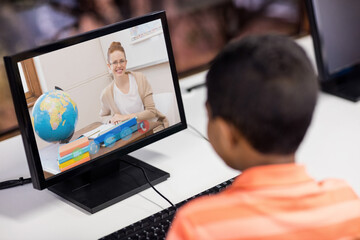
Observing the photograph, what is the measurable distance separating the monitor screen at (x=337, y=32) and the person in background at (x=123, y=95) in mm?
599

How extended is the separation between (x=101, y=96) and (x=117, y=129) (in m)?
0.09

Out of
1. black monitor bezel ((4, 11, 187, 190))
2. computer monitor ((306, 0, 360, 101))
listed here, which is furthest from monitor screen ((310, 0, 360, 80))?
black monitor bezel ((4, 11, 187, 190))

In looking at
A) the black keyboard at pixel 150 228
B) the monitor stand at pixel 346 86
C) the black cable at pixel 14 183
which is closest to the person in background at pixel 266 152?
the black keyboard at pixel 150 228

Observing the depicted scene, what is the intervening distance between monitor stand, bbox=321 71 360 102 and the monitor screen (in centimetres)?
7

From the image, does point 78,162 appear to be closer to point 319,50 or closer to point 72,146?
point 72,146

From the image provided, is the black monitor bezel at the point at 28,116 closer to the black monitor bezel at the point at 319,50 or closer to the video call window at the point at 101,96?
the video call window at the point at 101,96

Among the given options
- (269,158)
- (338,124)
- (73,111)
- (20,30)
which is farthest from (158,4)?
(269,158)

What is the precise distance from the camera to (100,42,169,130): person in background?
127cm

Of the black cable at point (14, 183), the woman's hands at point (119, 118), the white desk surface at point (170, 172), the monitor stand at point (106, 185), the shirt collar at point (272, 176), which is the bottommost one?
the white desk surface at point (170, 172)

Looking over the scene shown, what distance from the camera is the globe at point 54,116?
1190 millimetres

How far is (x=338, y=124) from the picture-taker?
5.05 feet

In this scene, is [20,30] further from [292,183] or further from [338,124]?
[292,183]

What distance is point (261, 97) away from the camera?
2.47 ft

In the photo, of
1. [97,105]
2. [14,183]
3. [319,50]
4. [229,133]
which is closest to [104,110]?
[97,105]
